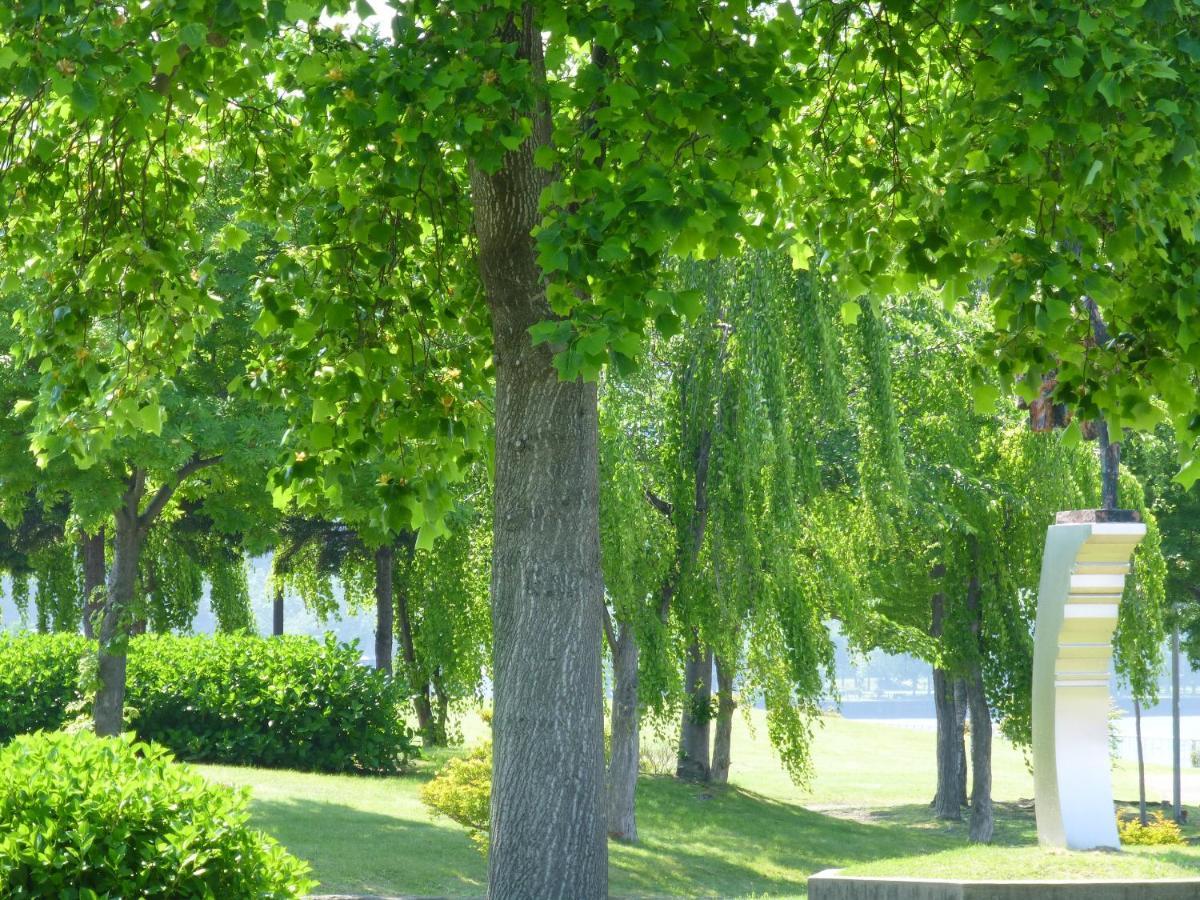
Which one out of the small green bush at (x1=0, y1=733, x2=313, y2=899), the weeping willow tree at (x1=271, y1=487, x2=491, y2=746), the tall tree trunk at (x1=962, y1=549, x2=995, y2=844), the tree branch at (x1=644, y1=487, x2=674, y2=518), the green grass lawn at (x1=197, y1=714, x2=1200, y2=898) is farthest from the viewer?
the tall tree trunk at (x1=962, y1=549, x2=995, y2=844)

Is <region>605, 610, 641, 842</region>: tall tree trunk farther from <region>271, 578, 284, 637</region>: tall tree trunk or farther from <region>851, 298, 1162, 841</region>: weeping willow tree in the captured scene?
<region>271, 578, 284, 637</region>: tall tree trunk

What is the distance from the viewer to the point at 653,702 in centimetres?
1633

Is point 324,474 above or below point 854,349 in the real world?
below

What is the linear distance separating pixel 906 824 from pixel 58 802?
2048cm

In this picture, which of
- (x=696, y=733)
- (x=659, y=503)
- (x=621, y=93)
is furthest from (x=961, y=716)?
(x=621, y=93)

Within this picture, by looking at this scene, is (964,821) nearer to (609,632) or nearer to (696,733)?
(696,733)

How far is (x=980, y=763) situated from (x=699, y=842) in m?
6.04

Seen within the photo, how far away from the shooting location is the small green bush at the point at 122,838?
627cm

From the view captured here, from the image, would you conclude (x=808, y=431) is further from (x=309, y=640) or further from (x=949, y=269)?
(x=949, y=269)

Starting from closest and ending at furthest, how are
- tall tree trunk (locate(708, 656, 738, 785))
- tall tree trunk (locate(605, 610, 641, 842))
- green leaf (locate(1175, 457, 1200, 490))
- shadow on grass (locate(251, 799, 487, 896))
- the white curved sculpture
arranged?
green leaf (locate(1175, 457, 1200, 490))
the white curved sculpture
shadow on grass (locate(251, 799, 487, 896))
tall tree trunk (locate(605, 610, 641, 842))
tall tree trunk (locate(708, 656, 738, 785))

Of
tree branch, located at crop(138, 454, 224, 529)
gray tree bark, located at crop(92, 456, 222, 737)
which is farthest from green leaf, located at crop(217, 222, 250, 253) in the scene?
tree branch, located at crop(138, 454, 224, 529)

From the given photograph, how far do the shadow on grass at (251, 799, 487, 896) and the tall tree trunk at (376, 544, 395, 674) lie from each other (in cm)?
932

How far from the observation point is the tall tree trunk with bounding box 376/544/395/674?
2580 centimetres

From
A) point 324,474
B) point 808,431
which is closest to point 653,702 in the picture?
point 808,431
